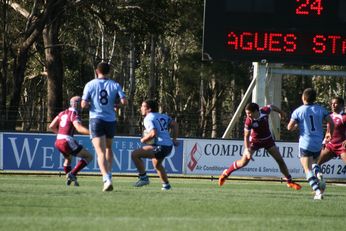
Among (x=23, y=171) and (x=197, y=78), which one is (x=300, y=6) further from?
(x=197, y=78)

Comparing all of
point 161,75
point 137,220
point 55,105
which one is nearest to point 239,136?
point 55,105

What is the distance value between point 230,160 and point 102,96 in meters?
10.1

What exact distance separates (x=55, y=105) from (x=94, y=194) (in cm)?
2338

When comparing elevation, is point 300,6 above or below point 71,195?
above

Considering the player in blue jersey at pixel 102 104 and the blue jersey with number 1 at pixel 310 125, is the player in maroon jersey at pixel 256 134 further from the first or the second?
the player in blue jersey at pixel 102 104

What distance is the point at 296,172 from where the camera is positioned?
23.0 meters

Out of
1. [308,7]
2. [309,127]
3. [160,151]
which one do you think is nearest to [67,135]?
[160,151]

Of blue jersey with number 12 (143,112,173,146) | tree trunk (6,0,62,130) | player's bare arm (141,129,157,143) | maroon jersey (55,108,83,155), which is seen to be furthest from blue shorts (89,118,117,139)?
tree trunk (6,0,62,130)

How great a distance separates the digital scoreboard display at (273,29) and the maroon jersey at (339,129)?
3764 mm

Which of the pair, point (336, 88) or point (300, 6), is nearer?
point (300, 6)

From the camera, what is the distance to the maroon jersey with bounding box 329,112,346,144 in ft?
55.3

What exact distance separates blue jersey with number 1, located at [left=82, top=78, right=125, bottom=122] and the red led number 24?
28.6ft

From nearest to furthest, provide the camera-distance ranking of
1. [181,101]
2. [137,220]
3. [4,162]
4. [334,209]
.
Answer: [137,220]
[334,209]
[4,162]
[181,101]

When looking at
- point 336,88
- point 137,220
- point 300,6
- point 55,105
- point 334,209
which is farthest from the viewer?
point 336,88
